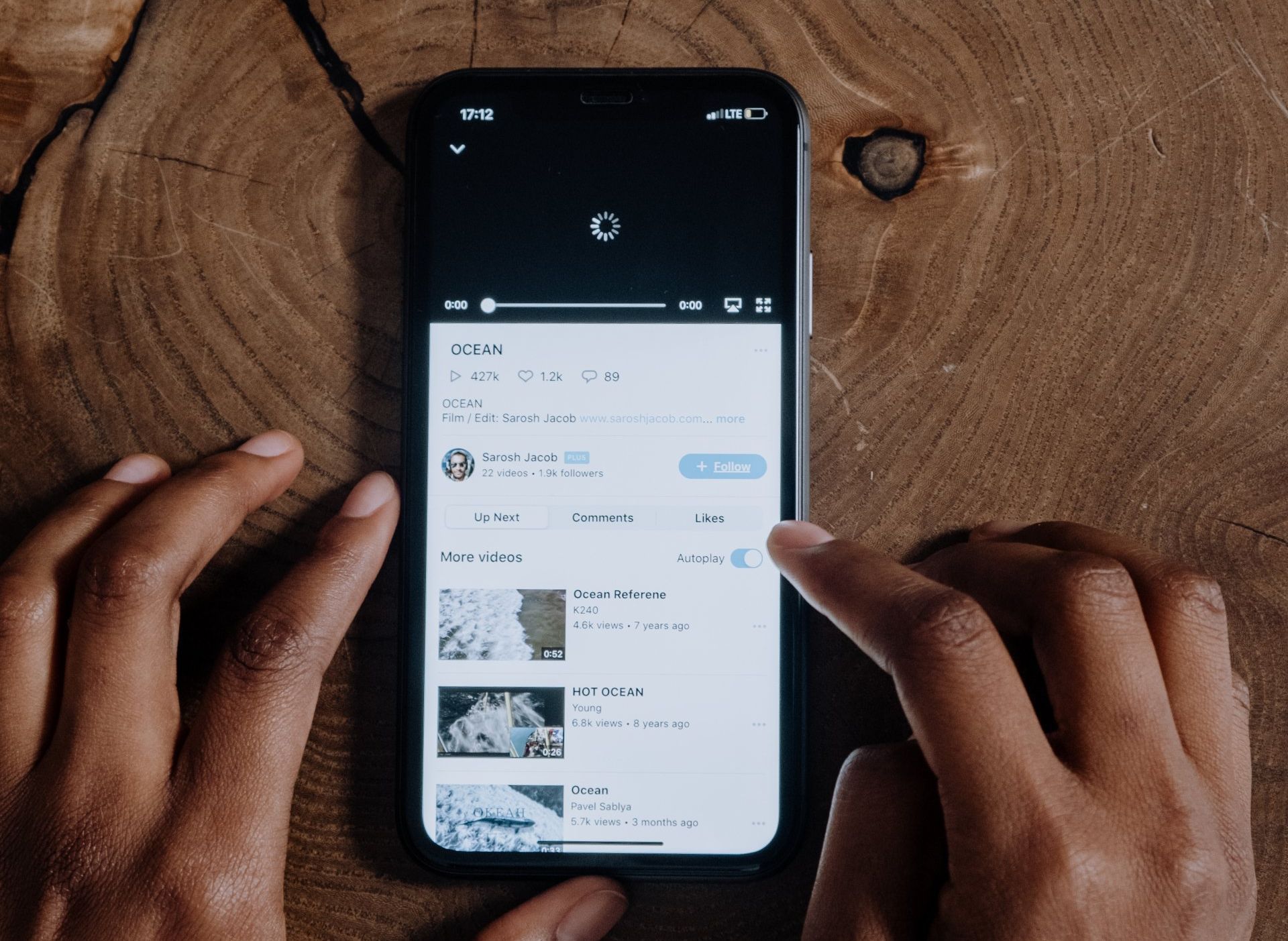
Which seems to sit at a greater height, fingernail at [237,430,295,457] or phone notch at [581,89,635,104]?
phone notch at [581,89,635,104]

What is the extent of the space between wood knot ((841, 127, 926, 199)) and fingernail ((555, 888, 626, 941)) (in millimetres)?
491

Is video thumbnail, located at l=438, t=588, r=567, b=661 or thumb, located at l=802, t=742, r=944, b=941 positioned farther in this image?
video thumbnail, located at l=438, t=588, r=567, b=661

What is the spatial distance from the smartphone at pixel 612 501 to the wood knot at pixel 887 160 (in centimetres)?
4

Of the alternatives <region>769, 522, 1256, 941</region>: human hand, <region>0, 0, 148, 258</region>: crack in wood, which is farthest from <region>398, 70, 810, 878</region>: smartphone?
<region>0, 0, 148, 258</region>: crack in wood

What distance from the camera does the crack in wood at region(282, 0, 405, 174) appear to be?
0.60 m

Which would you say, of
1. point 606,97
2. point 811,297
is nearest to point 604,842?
point 811,297

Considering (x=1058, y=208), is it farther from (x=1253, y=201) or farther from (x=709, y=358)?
(x=709, y=358)

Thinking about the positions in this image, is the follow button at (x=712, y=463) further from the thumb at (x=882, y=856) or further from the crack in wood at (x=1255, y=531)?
the crack in wood at (x=1255, y=531)

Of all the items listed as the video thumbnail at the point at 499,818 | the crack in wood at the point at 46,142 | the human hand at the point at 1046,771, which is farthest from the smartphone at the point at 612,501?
the crack in wood at the point at 46,142

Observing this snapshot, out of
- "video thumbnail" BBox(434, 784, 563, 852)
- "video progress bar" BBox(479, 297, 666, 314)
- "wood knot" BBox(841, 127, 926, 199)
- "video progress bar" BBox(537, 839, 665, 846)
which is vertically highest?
"wood knot" BBox(841, 127, 926, 199)

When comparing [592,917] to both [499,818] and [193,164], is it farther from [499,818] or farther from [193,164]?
[193,164]

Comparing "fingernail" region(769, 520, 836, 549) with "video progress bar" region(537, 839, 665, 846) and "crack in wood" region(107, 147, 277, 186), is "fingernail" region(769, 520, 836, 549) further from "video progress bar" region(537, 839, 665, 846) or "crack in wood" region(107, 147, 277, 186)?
"crack in wood" region(107, 147, 277, 186)

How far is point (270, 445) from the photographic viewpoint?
0.58 metres

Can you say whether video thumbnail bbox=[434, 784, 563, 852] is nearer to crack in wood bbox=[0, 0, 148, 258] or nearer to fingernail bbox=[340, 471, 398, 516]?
fingernail bbox=[340, 471, 398, 516]
